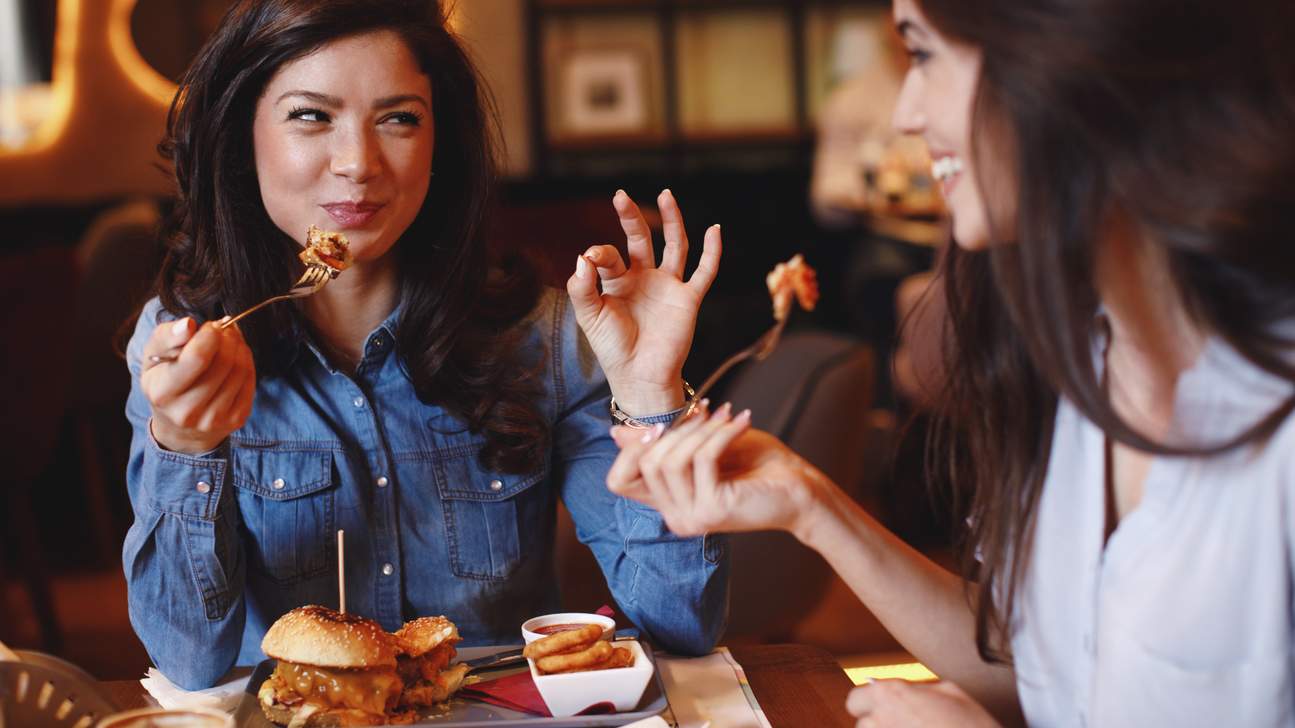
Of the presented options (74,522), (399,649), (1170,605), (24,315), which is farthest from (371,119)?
(74,522)

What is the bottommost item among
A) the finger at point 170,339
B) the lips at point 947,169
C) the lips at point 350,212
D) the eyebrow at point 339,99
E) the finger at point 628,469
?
the finger at point 628,469

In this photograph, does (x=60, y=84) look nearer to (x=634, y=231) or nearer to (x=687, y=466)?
(x=634, y=231)

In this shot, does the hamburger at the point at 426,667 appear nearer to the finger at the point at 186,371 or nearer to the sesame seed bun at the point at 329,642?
the sesame seed bun at the point at 329,642

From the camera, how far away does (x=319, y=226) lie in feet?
4.98

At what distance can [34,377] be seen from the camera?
3.27m

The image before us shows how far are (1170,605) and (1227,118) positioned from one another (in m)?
0.37

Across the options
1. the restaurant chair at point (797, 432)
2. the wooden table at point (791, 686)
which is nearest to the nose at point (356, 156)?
the wooden table at point (791, 686)

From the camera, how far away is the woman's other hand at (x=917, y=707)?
40.7 inches

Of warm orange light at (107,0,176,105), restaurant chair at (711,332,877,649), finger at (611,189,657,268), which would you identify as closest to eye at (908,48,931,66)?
finger at (611,189,657,268)

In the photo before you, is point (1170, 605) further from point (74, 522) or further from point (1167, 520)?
point (74, 522)

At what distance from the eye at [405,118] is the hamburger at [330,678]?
63 cm

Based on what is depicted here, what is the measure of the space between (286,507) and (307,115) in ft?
1.54

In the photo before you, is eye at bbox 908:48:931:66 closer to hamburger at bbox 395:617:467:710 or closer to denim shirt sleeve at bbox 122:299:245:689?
hamburger at bbox 395:617:467:710

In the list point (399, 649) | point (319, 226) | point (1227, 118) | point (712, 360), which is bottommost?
point (712, 360)
